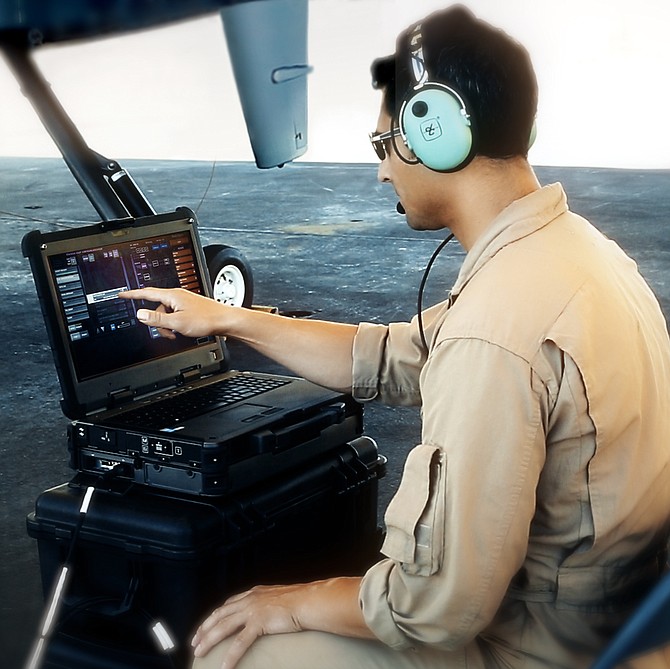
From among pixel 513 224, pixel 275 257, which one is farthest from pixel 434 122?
pixel 275 257

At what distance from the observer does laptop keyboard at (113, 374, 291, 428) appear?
4.10ft

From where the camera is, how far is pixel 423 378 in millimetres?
946

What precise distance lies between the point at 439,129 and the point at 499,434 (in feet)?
0.92

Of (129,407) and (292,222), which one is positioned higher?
(129,407)

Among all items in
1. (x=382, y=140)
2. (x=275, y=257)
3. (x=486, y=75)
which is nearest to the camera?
(x=486, y=75)

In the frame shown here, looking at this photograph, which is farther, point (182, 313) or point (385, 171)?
point (182, 313)

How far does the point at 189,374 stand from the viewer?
142 cm

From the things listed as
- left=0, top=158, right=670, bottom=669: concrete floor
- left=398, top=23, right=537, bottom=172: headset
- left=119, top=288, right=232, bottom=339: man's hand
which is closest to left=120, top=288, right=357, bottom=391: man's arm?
left=119, top=288, right=232, bottom=339: man's hand

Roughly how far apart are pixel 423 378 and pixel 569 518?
0.59 feet

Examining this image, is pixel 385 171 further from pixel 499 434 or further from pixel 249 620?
pixel 249 620

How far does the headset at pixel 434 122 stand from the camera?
3.04 feet

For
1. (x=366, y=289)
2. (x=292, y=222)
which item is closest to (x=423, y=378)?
(x=366, y=289)

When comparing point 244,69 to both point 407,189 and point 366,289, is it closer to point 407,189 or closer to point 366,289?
point 366,289

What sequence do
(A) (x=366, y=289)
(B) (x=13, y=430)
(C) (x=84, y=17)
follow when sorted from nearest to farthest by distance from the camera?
1. (B) (x=13, y=430)
2. (C) (x=84, y=17)
3. (A) (x=366, y=289)
